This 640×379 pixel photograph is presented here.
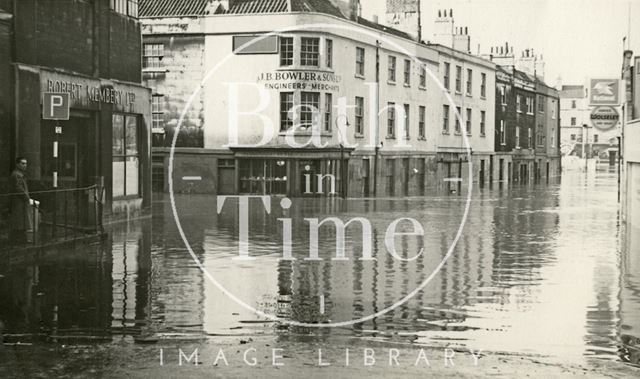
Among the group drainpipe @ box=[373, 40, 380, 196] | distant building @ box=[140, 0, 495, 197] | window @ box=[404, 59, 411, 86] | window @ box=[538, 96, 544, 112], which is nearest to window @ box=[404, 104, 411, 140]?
window @ box=[404, 59, 411, 86]

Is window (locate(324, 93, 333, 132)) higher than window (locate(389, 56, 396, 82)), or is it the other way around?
window (locate(389, 56, 396, 82))

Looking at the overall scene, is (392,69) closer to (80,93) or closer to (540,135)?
(80,93)

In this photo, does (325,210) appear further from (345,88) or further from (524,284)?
(524,284)

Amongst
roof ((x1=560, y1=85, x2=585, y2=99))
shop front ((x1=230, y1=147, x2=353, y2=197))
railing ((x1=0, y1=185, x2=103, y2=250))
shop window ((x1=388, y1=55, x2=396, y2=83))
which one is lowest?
railing ((x1=0, y1=185, x2=103, y2=250))

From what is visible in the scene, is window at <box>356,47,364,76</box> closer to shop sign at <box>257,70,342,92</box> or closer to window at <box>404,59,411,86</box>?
shop sign at <box>257,70,342,92</box>

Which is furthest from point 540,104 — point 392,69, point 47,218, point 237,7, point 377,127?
point 47,218

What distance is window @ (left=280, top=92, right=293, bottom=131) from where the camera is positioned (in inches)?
1777

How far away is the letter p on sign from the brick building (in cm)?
33

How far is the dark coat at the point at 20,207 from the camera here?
17.8 meters

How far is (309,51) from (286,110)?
3.21 metres

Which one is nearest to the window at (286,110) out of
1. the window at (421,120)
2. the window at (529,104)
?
the window at (421,120)

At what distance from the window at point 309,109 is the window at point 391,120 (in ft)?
26.2

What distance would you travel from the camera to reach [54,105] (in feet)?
70.3

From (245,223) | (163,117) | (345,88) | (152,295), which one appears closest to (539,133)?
(345,88)
